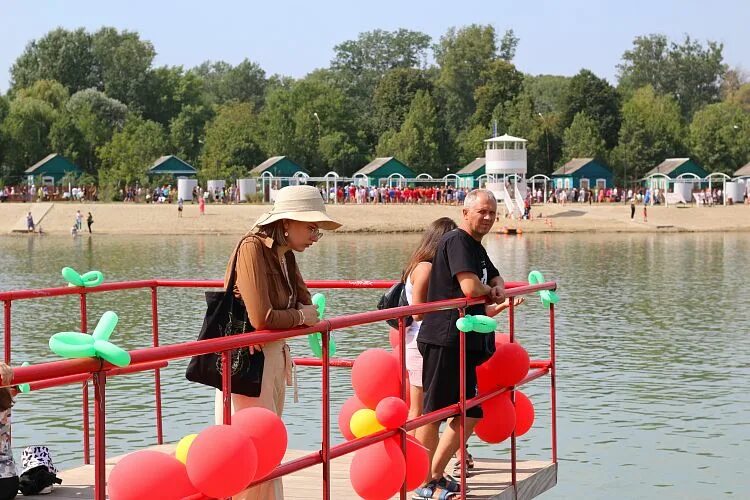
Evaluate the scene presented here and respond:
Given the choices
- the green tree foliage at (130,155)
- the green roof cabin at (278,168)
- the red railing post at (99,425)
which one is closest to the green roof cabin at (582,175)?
the green roof cabin at (278,168)

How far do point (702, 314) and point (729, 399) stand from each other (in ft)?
36.3

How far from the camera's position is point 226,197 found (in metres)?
93.6

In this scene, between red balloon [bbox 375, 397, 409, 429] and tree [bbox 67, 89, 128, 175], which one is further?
tree [bbox 67, 89, 128, 175]

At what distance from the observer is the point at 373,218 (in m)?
76.1

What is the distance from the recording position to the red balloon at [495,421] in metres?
8.07

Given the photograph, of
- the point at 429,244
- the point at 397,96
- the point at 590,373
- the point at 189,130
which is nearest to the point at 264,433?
the point at 429,244

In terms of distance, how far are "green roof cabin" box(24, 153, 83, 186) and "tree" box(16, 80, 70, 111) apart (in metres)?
21.0

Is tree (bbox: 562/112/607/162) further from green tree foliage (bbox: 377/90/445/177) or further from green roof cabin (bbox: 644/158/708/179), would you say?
green tree foliage (bbox: 377/90/445/177)

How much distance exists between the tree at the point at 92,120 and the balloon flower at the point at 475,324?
103 metres

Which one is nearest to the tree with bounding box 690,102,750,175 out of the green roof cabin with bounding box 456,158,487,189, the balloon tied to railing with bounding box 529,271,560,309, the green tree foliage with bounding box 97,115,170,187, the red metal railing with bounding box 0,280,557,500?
the green roof cabin with bounding box 456,158,487,189

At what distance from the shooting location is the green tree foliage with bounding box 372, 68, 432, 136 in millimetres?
125438

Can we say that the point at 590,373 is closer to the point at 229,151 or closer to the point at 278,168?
the point at 278,168

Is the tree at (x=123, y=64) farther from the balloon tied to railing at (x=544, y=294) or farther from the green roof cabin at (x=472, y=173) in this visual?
the balloon tied to railing at (x=544, y=294)

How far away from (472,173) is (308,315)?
10100 cm
